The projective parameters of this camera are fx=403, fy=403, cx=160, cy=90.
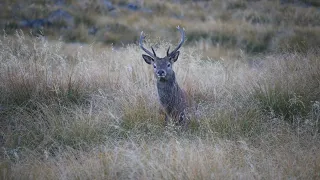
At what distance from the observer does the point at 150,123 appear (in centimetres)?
545

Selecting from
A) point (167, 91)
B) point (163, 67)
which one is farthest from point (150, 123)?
point (163, 67)

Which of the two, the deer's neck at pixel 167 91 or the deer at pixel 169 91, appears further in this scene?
the deer's neck at pixel 167 91

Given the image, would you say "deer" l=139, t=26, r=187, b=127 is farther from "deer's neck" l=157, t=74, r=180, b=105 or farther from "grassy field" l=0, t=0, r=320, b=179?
"grassy field" l=0, t=0, r=320, b=179

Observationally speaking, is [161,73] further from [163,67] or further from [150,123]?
[150,123]

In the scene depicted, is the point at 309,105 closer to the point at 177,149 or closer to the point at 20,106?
the point at 177,149

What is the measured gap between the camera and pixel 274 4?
1920 cm

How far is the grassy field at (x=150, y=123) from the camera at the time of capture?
4.06 m

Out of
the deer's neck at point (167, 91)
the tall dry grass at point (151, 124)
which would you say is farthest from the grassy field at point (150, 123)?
the deer's neck at point (167, 91)

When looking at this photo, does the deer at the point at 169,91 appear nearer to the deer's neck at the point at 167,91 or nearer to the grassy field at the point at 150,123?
the deer's neck at the point at 167,91

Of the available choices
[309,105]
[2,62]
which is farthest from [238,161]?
[2,62]

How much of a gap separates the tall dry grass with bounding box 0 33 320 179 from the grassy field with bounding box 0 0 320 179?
0.05 feet

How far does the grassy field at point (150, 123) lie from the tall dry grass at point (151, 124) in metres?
0.01

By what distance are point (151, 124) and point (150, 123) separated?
0.16 ft

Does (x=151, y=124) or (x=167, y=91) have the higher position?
(x=167, y=91)
